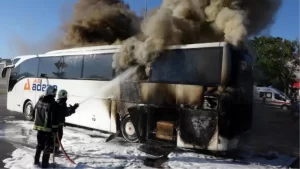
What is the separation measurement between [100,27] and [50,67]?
4.10 metres

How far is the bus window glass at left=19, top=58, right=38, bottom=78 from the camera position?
434 inches

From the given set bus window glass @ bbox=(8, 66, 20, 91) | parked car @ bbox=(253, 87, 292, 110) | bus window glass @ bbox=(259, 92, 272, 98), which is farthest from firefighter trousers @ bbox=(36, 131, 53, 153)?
parked car @ bbox=(253, 87, 292, 110)

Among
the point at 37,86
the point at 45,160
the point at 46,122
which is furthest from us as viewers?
the point at 37,86

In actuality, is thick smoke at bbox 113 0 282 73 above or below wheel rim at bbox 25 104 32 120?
above

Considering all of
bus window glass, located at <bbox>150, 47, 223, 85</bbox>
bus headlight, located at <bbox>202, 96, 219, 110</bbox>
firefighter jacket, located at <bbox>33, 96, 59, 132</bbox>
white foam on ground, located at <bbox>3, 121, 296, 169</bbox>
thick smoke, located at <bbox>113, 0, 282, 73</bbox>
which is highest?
thick smoke, located at <bbox>113, 0, 282, 73</bbox>

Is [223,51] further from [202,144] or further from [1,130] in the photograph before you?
[1,130]

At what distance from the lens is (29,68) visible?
1134cm

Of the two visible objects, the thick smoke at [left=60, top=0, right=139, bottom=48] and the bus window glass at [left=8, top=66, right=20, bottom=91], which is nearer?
the bus window glass at [left=8, top=66, right=20, bottom=91]

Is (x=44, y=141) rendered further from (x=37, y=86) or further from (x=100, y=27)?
(x=100, y=27)

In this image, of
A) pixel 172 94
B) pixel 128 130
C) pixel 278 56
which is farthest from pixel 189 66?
pixel 278 56

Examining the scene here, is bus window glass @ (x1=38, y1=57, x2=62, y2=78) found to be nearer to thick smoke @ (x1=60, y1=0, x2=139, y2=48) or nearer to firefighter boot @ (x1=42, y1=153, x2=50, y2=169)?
thick smoke @ (x1=60, y1=0, x2=139, y2=48)

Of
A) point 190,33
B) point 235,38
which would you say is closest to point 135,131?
point 190,33

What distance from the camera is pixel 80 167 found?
225 inches

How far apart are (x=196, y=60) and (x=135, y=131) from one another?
250 cm
